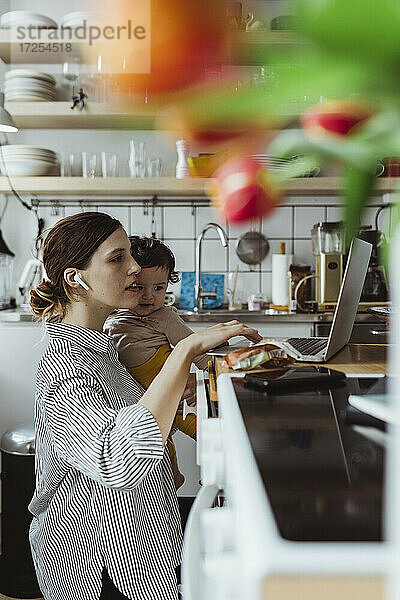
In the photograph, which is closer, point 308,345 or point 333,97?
point 333,97

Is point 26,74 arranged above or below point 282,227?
above

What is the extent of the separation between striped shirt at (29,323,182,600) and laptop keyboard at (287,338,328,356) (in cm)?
44

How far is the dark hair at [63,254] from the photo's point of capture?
164 centimetres

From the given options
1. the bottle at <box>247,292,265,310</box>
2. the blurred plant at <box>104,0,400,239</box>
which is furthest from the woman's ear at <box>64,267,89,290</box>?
the bottle at <box>247,292,265,310</box>

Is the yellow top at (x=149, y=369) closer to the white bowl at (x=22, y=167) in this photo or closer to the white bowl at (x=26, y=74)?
the white bowl at (x=22, y=167)

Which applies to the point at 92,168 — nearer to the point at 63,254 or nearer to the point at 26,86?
the point at 26,86

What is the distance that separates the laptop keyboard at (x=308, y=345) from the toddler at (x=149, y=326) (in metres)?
0.43

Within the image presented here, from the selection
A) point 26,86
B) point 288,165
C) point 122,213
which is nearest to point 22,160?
point 26,86

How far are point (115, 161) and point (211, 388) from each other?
2351mm

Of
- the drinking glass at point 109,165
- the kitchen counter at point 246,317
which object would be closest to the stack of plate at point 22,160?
the drinking glass at point 109,165

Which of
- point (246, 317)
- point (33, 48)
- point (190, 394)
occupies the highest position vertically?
point (33, 48)

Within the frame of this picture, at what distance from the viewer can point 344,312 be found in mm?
1625

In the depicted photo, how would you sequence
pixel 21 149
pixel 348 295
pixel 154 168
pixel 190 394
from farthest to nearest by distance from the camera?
pixel 154 168, pixel 21 149, pixel 190 394, pixel 348 295

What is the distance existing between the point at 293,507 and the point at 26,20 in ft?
11.2
